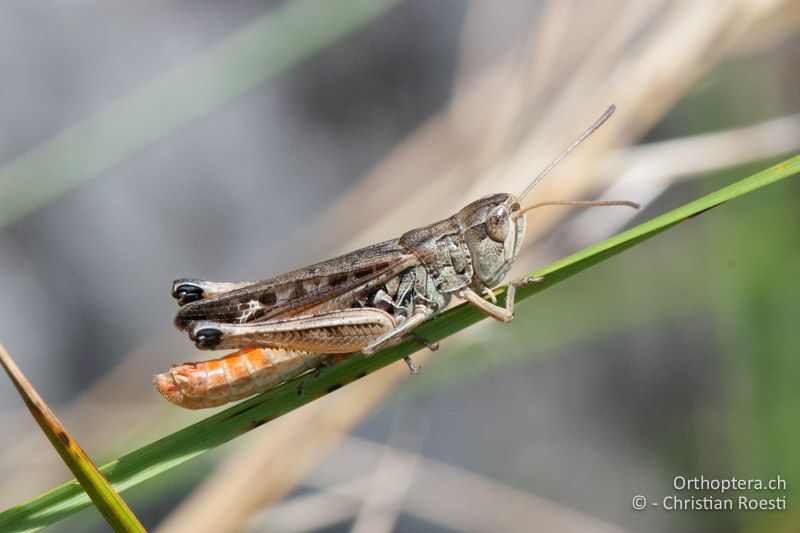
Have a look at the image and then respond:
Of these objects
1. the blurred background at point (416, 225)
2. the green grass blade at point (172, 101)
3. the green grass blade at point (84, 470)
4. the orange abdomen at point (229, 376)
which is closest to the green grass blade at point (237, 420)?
the orange abdomen at point (229, 376)

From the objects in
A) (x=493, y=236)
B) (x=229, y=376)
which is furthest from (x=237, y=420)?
(x=493, y=236)

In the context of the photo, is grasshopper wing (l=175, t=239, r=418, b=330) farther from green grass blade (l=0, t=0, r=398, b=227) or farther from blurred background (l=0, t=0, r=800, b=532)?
green grass blade (l=0, t=0, r=398, b=227)

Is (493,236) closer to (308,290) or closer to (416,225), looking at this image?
(308,290)

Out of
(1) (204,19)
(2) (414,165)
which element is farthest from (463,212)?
(1) (204,19)

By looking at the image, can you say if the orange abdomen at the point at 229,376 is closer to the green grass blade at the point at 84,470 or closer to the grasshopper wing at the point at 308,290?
the grasshopper wing at the point at 308,290

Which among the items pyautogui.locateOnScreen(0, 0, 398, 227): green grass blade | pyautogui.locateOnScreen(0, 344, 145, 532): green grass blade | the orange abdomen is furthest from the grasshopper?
pyautogui.locateOnScreen(0, 0, 398, 227): green grass blade

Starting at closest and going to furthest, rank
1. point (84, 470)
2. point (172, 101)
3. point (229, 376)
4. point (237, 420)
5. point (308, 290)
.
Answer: point (84, 470) < point (237, 420) < point (229, 376) < point (308, 290) < point (172, 101)

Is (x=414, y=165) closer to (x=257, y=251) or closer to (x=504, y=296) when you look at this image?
(x=257, y=251)
